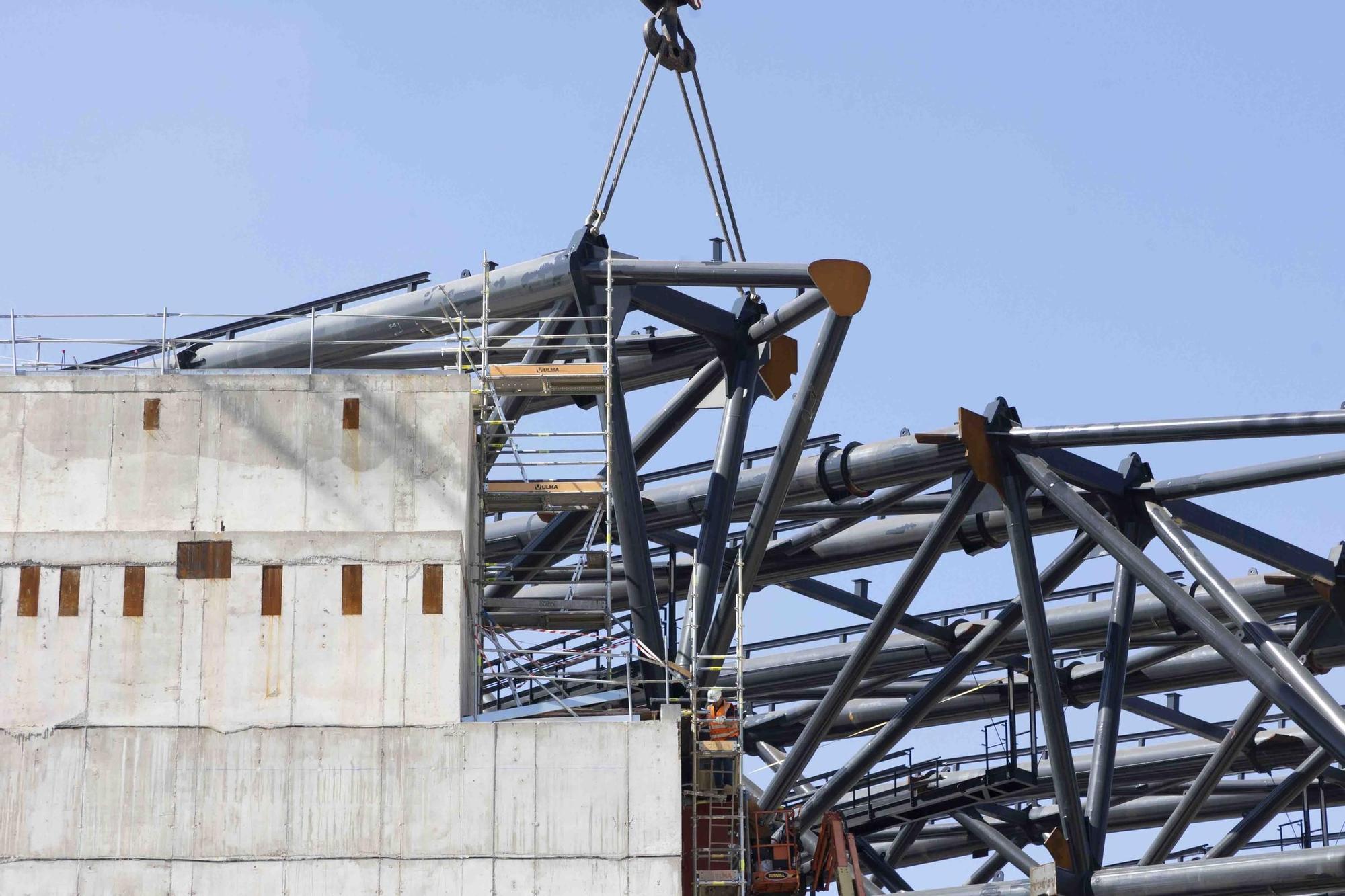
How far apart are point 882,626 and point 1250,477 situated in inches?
255

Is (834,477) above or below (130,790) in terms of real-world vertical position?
above

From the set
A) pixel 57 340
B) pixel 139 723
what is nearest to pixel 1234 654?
pixel 139 723

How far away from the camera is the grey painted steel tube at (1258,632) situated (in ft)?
100

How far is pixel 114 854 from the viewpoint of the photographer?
26969mm

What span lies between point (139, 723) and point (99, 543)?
2.39 metres

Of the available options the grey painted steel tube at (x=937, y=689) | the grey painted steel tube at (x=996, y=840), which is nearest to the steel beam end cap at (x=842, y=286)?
the grey painted steel tube at (x=937, y=689)

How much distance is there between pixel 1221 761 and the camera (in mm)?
38312

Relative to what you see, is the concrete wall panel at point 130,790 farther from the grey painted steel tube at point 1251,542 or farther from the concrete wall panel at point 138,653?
the grey painted steel tube at point 1251,542

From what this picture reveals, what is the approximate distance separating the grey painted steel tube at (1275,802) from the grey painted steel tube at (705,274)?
46.4 ft

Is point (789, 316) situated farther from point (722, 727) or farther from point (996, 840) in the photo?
point (996, 840)

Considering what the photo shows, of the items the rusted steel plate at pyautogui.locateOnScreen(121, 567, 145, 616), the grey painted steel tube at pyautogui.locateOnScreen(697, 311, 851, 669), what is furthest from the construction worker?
the rusted steel plate at pyautogui.locateOnScreen(121, 567, 145, 616)

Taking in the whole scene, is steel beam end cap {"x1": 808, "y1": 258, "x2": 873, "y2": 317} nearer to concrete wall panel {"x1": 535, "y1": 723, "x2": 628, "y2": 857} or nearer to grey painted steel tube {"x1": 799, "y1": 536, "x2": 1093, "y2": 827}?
grey painted steel tube {"x1": 799, "y1": 536, "x2": 1093, "y2": 827}

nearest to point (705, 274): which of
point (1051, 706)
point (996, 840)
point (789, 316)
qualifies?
point (789, 316)

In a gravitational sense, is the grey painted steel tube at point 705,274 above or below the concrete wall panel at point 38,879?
above
